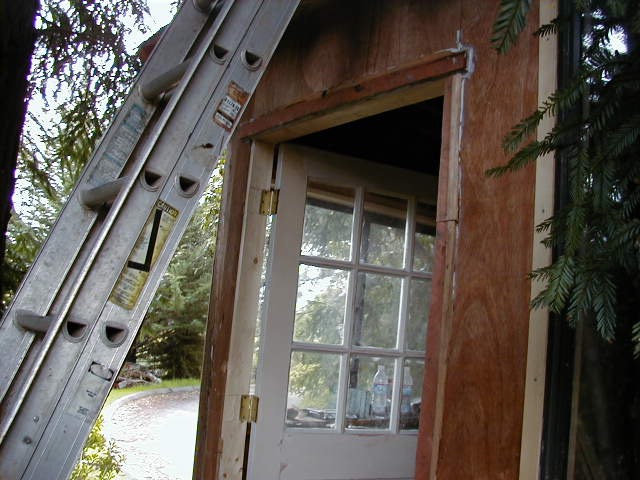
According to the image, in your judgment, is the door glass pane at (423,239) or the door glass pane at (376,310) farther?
the door glass pane at (423,239)

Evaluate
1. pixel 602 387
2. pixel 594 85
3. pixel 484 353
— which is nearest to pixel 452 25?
pixel 594 85

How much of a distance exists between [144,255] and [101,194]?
29cm

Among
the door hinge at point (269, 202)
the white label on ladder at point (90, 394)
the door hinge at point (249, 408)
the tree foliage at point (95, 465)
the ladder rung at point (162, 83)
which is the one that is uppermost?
the door hinge at point (269, 202)

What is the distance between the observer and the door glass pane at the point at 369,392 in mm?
2977

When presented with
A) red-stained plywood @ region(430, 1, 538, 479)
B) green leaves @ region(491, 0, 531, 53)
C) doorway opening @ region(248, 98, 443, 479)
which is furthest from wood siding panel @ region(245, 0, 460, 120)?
green leaves @ region(491, 0, 531, 53)

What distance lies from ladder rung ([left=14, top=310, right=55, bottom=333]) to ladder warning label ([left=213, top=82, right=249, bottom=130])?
555 millimetres

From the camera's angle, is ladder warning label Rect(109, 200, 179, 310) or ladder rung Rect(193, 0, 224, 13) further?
ladder rung Rect(193, 0, 224, 13)

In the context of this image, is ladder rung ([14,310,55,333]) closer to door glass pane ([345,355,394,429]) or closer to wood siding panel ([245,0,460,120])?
wood siding panel ([245,0,460,120])

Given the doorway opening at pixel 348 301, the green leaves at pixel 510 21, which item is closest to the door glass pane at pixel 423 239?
the doorway opening at pixel 348 301

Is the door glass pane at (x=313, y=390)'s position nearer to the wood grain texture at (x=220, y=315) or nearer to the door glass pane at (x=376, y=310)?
the door glass pane at (x=376, y=310)

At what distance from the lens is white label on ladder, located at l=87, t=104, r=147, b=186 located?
63.2 inches

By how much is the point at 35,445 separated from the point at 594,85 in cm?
126

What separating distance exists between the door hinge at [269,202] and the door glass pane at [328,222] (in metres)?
0.17

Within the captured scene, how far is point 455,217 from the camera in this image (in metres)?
1.89
